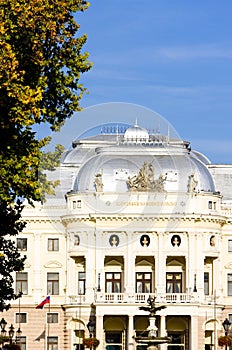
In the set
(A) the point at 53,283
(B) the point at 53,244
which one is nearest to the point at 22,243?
(B) the point at 53,244

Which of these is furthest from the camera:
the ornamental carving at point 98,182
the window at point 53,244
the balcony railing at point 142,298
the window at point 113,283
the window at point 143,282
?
the window at point 53,244

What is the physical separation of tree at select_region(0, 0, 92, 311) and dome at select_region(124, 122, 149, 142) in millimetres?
54062

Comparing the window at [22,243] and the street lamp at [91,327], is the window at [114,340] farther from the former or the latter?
the window at [22,243]

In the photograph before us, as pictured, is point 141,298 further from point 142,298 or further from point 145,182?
point 145,182

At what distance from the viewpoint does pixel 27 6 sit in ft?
133

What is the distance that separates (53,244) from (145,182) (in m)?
8.39

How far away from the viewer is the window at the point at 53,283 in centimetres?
9594

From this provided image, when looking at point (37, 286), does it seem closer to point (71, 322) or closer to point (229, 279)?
point (71, 322)

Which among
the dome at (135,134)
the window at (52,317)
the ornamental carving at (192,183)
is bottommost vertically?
Result: the window at (52,317)

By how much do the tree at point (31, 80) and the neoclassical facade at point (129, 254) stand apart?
4751 centimetres

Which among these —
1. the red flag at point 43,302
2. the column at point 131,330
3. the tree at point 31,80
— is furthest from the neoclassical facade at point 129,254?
the tree at point 31,80

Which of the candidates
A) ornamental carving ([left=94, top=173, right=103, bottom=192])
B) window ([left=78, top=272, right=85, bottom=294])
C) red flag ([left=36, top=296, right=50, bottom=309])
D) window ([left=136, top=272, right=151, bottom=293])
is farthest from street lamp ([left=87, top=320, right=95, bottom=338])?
ornamental carving ([left=94, top=173, right=103, bottom=192])

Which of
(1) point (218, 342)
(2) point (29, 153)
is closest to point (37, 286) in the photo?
(1) point (218, 342)

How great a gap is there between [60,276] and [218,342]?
1255 centimetres
